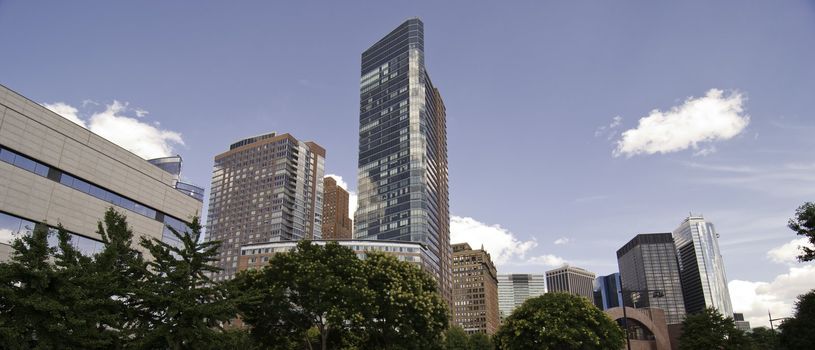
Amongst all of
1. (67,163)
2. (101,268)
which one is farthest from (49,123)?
(101,268)

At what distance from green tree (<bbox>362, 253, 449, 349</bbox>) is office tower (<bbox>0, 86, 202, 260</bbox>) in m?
17.0

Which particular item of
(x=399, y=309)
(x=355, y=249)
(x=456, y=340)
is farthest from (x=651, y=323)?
(x=355, y=249)

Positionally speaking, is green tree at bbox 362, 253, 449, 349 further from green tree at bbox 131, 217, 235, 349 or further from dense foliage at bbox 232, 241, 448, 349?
green tree at bbox 131, 217, 235, 349

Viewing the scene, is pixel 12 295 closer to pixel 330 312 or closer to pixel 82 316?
pixel 82 316

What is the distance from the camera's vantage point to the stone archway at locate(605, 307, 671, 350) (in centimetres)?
8369

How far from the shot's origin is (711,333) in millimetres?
61812

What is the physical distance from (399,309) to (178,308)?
17178 mm

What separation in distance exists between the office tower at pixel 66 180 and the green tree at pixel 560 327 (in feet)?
107

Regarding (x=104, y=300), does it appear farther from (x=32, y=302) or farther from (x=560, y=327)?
(x=560, y=327)

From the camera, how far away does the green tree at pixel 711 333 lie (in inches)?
2408

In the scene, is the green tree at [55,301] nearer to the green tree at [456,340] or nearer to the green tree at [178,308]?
the green tree at [178,308]

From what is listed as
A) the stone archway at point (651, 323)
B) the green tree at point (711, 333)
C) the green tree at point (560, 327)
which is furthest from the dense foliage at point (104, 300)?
the stone archway at point (651, 323)

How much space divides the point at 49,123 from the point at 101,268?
→ 2217 cm

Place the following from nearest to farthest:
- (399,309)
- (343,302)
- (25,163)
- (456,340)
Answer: (343,302) → (399,309) → (25,163) → (456,340)
